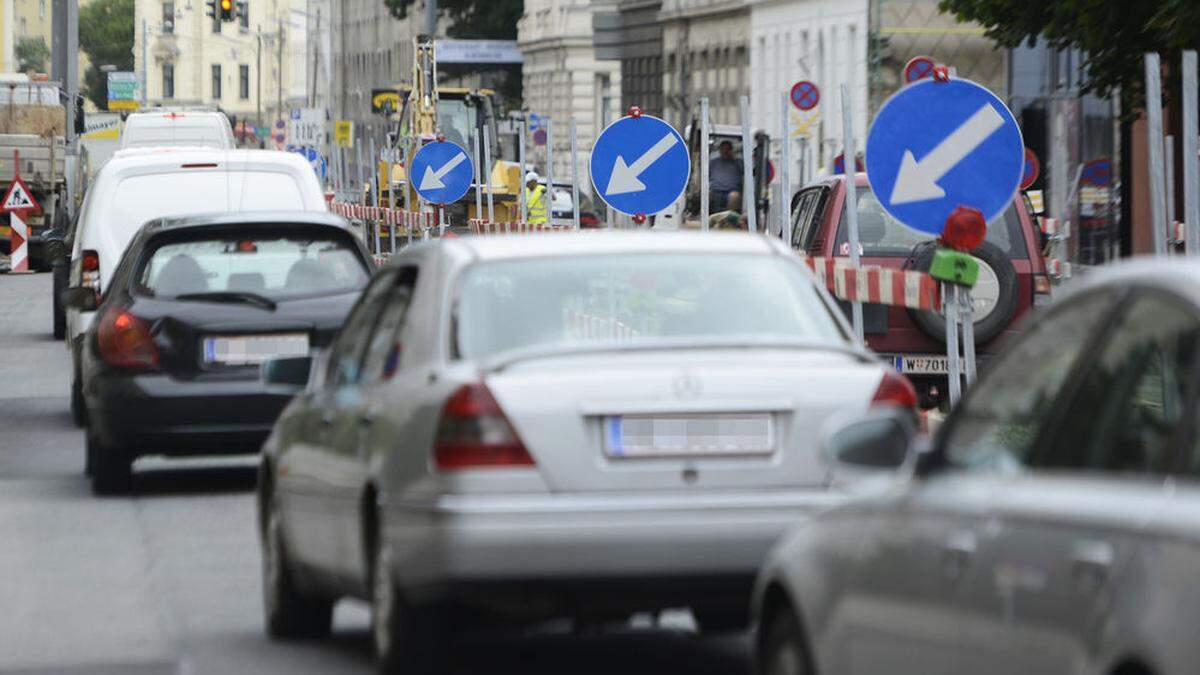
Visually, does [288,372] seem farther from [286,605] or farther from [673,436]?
[673,436]

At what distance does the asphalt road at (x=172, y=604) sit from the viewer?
30.4ft

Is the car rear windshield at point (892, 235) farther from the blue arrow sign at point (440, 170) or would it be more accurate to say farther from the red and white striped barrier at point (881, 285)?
the blue arrow sign at point (440, 170)

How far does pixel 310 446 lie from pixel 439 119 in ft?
177

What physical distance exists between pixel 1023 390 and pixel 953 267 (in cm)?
741

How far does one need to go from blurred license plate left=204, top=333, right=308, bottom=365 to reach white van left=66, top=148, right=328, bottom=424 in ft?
15.5

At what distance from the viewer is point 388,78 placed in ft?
487

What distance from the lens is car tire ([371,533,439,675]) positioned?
26.4ft

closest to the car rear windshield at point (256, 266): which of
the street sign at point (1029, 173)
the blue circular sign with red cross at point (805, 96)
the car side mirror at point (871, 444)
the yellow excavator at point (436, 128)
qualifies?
the car side mirror at point (871, 444)

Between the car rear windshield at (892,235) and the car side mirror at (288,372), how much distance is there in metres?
9.60

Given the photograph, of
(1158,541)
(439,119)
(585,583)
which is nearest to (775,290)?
(585,583)

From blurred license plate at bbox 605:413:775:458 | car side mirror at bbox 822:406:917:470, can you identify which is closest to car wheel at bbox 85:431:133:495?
blurred license plate at bbox 605:413:775:458

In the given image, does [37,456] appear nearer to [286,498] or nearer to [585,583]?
[286,498]

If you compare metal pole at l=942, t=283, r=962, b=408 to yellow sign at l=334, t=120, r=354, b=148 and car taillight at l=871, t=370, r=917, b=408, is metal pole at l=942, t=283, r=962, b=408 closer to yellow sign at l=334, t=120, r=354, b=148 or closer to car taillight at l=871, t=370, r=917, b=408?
car taillight at l=871, t=370, r=917, b=408

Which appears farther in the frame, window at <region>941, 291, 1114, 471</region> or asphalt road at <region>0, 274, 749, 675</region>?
asphalt road at <region>0, 274, 749, 675</region>
